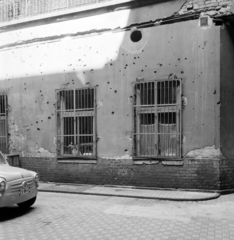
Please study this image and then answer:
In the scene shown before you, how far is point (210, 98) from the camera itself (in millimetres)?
8227

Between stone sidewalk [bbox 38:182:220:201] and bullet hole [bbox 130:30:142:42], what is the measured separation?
435cm

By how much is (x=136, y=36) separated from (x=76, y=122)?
3.23 metres

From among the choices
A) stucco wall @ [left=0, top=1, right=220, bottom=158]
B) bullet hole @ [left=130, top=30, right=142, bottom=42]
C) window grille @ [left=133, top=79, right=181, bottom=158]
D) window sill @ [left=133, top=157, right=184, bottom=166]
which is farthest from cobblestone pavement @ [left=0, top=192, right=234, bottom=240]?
bullet hole @ [left=130, top=30, right=142, bottom=42]

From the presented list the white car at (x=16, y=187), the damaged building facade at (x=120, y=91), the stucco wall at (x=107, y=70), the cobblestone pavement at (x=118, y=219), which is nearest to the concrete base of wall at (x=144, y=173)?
the damaged building facade at (x=120, y=91)

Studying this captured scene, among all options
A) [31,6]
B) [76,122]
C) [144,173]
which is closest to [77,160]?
[76,122]

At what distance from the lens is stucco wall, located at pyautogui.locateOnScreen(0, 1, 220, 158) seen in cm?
835

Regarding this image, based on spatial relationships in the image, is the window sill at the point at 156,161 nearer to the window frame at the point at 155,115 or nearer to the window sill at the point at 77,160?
the window frame at the point at 155,115

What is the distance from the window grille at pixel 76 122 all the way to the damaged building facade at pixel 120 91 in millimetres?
32

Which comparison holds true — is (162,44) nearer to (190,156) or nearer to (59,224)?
(190,156)

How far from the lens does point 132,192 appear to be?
8453 mm

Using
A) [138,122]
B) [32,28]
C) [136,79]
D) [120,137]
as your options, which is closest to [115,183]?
[120,137]

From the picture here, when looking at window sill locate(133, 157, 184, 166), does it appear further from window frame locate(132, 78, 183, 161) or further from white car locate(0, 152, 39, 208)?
white car locate(0, 152, 39, 208)

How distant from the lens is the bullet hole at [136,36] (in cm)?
913

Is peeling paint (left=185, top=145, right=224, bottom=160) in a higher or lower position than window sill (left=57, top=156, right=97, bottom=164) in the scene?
higher
